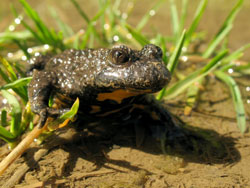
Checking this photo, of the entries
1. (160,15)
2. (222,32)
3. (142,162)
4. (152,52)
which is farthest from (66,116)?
(160,15)

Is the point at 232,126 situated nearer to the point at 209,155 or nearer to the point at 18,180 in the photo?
the point at 209,155

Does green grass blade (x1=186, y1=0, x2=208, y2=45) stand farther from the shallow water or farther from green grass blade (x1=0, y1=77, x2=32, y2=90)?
green grass blade (x1=0, y1=77, x2=32, y2=90)

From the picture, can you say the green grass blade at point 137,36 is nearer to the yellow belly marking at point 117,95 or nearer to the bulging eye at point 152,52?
the bulging eye at point 152,52

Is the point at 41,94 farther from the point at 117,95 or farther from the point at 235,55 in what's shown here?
the point at 235,55

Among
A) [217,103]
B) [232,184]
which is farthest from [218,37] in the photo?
[232,184]

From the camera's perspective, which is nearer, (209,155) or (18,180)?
(18,180)

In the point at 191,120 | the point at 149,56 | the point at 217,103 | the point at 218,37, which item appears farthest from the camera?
the point at 218,37

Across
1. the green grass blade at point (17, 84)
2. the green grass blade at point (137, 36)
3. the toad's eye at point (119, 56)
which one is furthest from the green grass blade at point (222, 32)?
the green grass blade at point (17, 84)

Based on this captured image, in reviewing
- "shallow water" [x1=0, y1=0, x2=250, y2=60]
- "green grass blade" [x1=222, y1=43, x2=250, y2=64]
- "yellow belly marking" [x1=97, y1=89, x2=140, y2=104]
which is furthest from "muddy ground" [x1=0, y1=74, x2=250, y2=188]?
"shallow water" [x1=0, y1=0, x2=250, y2=60]
